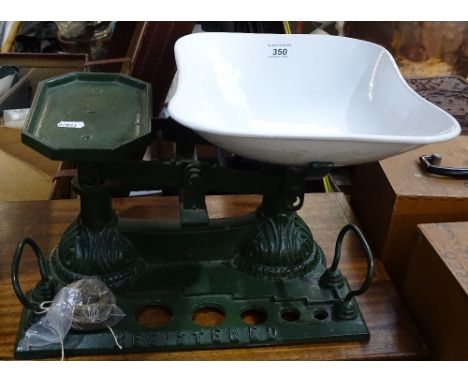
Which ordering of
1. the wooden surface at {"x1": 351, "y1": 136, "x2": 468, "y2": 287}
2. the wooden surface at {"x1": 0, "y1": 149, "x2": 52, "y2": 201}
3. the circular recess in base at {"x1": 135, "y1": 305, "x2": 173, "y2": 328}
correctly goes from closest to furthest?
the circular recess in base at {"x1": 135, "y1": 305, "x2": 173, "y2": 328} → the wooden surface at {"x1": 351, "y1": 136, "x2": 468, "y2": 287} → the wooden surface at {"x1": 0, "y1": 149, "x2": 52, "y2": 201}

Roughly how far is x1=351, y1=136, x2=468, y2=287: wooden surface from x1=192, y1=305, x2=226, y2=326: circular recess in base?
1.40ft

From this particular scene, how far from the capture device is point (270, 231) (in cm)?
109

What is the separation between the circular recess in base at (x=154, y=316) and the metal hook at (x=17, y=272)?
19cm

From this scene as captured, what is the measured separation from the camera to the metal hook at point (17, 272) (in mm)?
930

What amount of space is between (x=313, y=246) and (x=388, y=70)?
0.40 meters

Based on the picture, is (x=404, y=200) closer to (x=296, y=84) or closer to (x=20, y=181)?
(x=296, y=84)

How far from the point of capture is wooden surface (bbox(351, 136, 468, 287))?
3.75 ft

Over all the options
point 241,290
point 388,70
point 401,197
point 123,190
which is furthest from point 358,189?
point 123,190

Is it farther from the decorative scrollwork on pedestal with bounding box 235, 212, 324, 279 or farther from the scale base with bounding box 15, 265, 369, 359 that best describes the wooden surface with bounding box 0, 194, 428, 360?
the decorative scrollwork on pedestal with bounding box 235, 212, 324, 279

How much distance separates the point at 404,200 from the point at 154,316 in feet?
1.90

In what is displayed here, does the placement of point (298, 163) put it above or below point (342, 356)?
above

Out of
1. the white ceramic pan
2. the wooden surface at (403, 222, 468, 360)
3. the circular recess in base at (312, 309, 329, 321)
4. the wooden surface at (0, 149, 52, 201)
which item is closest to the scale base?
the circular recess in base at (312, 309, 329, 321)

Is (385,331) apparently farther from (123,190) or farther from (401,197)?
(123,190)

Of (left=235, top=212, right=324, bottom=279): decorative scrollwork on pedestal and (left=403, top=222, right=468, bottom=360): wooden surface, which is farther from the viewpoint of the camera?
(left=235, top=212, right=324, bottom=279): decorative scrollwork on pedestal
